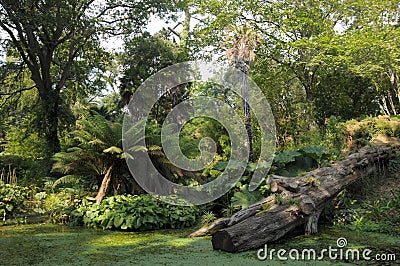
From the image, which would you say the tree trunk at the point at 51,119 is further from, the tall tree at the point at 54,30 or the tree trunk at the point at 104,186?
the tree trunk at the point at 104,186

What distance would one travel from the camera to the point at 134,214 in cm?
555

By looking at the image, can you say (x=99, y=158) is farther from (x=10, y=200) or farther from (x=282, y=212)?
(x=282, y=212)

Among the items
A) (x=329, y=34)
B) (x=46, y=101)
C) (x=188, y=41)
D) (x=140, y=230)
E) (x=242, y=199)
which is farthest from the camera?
(x=188, y=41)

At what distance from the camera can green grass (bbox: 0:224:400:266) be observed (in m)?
3.50

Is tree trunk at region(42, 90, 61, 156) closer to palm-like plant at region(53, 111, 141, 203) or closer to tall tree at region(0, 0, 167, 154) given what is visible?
tall tree at region(0, 0, 167, 154)

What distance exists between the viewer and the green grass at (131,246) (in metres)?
3.50

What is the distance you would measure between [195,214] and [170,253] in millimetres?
2520

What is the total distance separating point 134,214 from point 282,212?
2328mm

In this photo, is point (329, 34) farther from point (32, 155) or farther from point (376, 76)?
point (32, 155)

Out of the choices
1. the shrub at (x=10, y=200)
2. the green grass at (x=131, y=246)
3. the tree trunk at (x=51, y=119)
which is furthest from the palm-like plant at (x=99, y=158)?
the tree trunk at (x=51, y=119)

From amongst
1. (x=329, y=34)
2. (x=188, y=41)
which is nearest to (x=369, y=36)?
(x=329, y=34)

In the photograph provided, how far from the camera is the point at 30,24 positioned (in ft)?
35.3

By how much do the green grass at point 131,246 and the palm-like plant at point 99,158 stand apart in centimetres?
146

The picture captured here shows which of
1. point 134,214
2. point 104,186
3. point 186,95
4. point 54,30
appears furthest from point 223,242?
point 186,95
